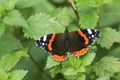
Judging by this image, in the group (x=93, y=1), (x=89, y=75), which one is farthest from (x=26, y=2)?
(x=89, y=75)

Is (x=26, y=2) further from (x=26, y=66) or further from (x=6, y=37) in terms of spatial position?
(x=26, y=66)

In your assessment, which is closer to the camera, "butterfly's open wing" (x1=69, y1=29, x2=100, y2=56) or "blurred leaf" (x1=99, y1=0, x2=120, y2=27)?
"butterfly's open wing" (x1=69, y1=29, x2=100, y2=56)

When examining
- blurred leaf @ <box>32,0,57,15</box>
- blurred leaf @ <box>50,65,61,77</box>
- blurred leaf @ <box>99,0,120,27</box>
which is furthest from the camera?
blurred leaf @ <box>32,0,57,15</box>

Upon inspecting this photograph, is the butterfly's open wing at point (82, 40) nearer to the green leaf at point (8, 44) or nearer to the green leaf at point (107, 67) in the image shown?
the green leaf at point (107, 67)

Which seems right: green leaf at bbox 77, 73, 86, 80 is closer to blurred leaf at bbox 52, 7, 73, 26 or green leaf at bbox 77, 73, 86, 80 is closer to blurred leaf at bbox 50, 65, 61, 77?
blurred leaf at bbox 50, 65, 61, 77

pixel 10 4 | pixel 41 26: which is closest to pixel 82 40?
pixel 41 26

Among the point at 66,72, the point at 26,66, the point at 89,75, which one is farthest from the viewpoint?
the point at 26,66

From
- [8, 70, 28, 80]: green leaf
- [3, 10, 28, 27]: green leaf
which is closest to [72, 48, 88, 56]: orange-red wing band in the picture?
[8, 70, 28, 80]: green leaf

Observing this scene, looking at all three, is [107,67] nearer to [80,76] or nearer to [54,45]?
[80,76]
